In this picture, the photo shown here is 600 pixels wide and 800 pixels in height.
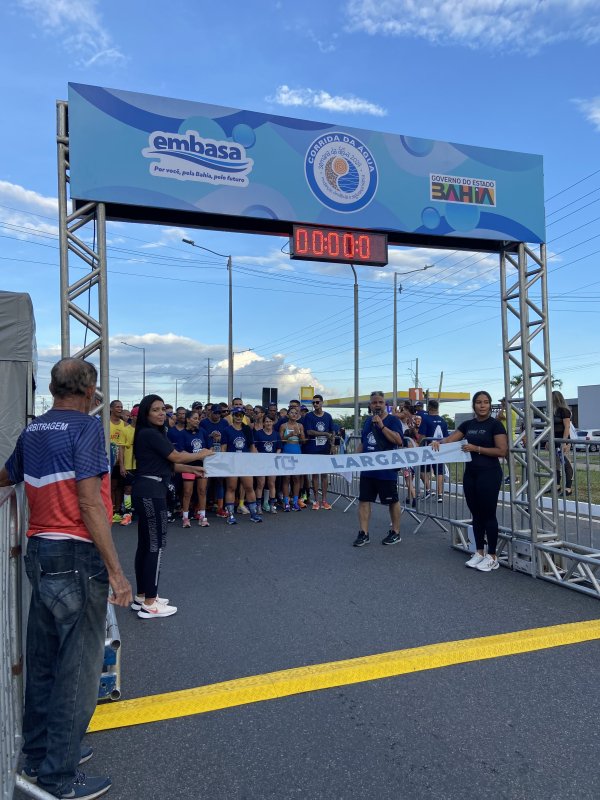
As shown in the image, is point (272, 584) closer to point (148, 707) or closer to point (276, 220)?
point (148, 707)

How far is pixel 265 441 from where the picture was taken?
1064 cm

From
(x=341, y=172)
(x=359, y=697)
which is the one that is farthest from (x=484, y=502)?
(x=341, y=172)

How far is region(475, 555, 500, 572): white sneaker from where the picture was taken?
256 inches

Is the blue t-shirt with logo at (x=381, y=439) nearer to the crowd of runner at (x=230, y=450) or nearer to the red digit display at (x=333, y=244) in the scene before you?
the red digit display at (x=333, y=244)

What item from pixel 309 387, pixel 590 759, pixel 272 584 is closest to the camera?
pixel 590 759

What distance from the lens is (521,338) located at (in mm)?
6875

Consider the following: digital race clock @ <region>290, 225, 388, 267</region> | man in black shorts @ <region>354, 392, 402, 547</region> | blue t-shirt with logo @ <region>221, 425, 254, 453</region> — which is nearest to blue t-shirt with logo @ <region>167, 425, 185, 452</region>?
blue t-shirt with logo @ <region>221, 425, 254, 453</region>

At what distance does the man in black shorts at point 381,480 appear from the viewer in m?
7.59

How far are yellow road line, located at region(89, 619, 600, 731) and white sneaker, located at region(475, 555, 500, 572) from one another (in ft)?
5.58

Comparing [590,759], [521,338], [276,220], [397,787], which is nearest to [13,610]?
[397,787]

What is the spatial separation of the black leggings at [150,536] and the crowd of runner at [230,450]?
4006 mm

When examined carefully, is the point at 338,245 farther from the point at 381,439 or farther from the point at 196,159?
the point at 381,439

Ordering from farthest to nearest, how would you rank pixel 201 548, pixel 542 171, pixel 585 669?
pixel 201 548, pixel 542 171, pixel 585 669

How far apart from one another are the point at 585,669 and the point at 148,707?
2.93m
